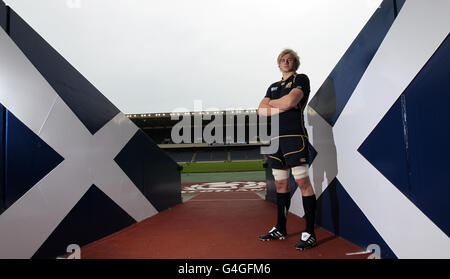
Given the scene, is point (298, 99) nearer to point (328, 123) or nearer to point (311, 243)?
point (328, 123)

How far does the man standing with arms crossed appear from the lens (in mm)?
1712

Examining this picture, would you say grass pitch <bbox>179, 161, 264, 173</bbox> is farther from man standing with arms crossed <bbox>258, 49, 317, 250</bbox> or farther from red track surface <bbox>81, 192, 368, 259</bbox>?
man standing with arms crossed <bbox>258, 49, 317, 250</bbox>

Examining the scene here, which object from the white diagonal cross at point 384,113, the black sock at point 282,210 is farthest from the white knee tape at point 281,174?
the white diagonal cross at point 384,113

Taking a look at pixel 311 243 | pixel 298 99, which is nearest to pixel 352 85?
pixel 298 99

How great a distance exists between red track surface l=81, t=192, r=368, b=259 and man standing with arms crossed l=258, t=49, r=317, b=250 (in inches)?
5.3

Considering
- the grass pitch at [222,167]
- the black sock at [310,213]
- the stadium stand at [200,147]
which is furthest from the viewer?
the stadium stand at [200,147]

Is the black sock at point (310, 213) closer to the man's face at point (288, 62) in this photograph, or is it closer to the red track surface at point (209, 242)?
the red track surface at point (209, 242)

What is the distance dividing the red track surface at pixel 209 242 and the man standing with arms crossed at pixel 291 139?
0.44 ft

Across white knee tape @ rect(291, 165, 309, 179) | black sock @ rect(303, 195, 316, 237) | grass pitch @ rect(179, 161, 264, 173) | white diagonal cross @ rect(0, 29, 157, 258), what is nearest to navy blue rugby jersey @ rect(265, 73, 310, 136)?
white knee tape @ rect(291, 165, 309, 179)

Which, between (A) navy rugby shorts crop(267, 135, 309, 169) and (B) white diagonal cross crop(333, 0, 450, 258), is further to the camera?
(A) navy rugby shorts crop(267, 135, 309, 169)

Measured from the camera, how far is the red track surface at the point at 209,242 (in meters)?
1.54

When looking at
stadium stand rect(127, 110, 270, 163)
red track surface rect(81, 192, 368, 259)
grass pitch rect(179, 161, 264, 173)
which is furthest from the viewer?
stadium stand rect(127, 110, 270, 163)

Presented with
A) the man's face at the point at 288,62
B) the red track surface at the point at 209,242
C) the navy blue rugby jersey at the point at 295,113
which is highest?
the man's face at the point at 288,62
